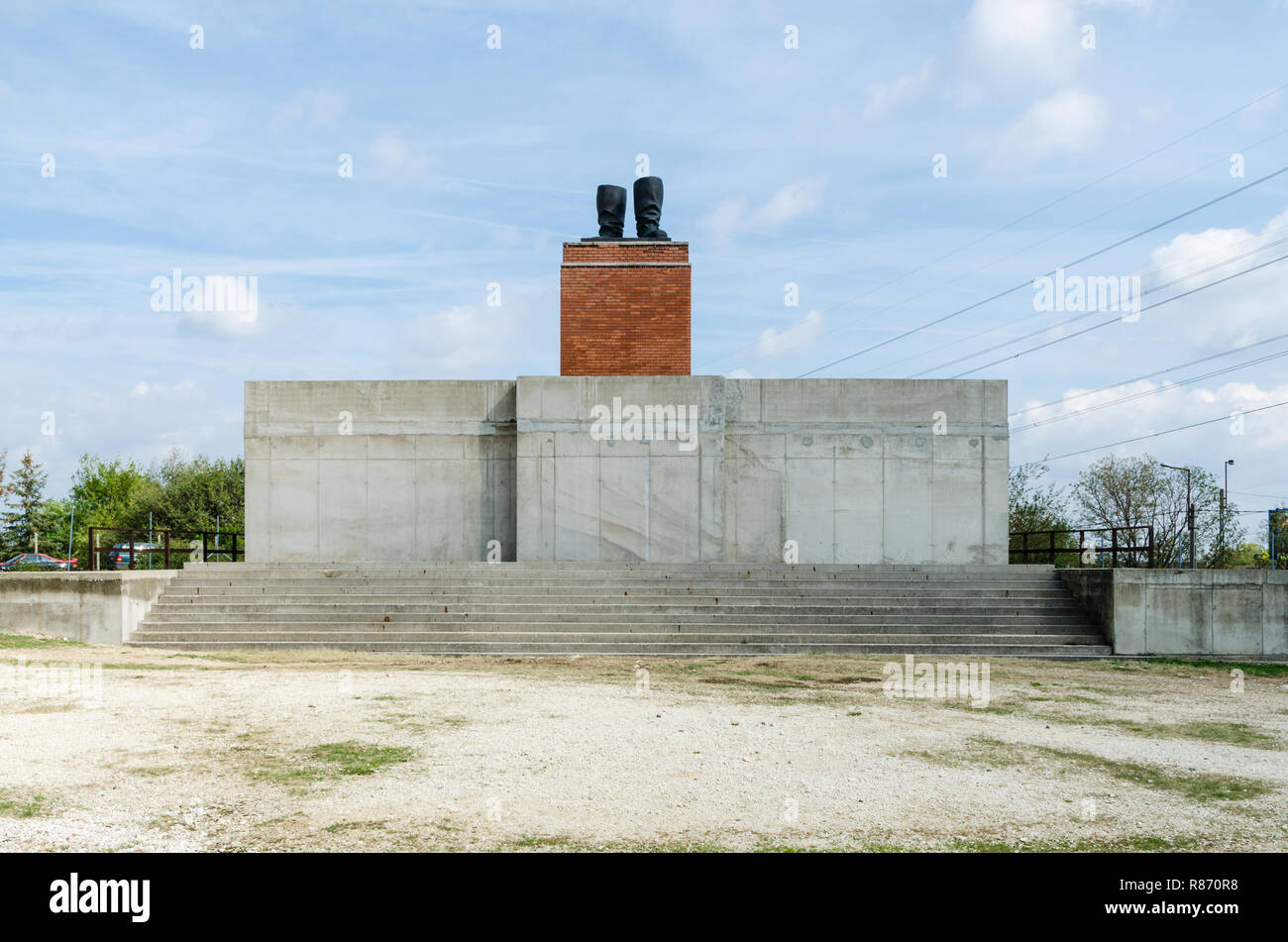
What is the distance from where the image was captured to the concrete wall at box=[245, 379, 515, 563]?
24344 mm

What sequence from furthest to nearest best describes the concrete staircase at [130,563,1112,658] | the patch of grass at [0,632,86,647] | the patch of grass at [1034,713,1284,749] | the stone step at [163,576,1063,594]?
the stone step at [163,576,1063,594] < the concrete staircase at [130,563,1112,658] < the patch of grass at [0,632,86,647] < the patch of grass at [1034,713,1284,749]

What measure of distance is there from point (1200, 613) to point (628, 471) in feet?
40.7

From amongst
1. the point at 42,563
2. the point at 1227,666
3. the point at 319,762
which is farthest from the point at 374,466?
the point at 42,563

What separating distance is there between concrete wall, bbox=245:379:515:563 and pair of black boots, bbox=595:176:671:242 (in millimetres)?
5259

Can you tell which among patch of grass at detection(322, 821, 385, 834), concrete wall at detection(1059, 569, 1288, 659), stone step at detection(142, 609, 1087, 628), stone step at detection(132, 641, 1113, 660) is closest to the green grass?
concrete wall at detection(1059, 569, 1288, 659)

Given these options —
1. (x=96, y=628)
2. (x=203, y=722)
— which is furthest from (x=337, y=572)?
(x=203, y=722)

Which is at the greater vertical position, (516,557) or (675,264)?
(675,264)

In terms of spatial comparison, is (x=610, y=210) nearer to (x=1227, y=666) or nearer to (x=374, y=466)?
(x=374, y=466)

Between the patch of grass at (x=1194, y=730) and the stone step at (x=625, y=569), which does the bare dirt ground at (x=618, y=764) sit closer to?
the patch of grass at (x=1194, y=730)

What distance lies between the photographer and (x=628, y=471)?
23.6m

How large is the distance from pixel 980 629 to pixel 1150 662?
2.81 m

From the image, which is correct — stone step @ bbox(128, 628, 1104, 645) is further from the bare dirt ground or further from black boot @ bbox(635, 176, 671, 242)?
black boot @ bbox(635, 176, 671, 242)
